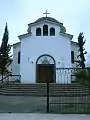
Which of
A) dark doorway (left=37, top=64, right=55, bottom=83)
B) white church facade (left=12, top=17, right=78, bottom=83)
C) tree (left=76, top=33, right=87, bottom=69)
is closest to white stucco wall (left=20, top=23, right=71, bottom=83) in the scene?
white church facade (left=12, top=17, right=78, bottom=83)

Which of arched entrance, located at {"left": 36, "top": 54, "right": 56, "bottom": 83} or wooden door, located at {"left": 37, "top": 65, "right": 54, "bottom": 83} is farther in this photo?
wooden door, located at {"left": 37, "top": 65, "right": 54, "bottom": 83}

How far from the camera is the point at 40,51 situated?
31.2 metres

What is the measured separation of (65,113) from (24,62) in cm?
2044

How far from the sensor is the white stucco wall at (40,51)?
31.1m

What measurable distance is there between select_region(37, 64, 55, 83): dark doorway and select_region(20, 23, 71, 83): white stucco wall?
2.33ft

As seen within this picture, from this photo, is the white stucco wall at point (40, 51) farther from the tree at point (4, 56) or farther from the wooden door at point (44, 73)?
the tree at point (4, 56)

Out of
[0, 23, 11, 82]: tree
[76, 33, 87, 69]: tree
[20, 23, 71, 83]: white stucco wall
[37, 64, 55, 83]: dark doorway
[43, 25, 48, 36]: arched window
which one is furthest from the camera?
[0, 23, 11, 82]: tree

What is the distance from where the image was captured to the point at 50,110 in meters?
12.2

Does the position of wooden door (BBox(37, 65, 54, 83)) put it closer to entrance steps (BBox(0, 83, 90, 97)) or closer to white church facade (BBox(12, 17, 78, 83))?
white church facade (BBox(12, 17, 78, 83))

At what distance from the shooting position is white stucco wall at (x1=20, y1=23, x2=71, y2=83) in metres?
31.1

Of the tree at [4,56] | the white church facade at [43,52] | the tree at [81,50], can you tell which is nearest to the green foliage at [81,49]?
the tree at [81,50]

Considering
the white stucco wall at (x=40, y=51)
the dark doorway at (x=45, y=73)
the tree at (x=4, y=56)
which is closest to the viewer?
the white stucco wall at (x=40, y=51)

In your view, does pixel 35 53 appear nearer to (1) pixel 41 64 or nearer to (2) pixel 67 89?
(1) pixel 41 64

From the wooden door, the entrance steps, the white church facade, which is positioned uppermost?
the white church facade
